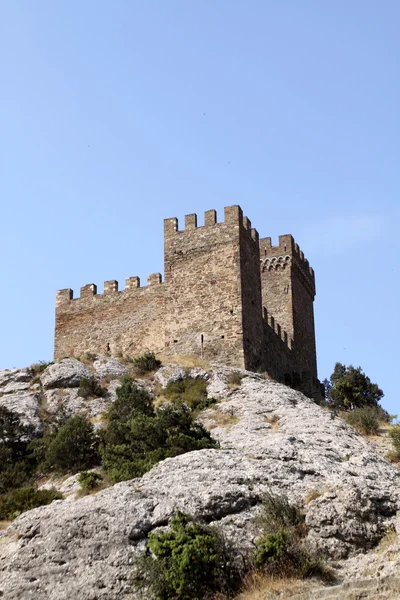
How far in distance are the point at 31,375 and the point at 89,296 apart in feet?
19.6

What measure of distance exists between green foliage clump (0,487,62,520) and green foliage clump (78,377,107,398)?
808cm

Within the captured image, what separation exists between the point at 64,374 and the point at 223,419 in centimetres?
844

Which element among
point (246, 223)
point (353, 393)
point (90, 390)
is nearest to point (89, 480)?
point (90, 390)

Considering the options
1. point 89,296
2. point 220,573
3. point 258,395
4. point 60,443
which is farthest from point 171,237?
point 220,573

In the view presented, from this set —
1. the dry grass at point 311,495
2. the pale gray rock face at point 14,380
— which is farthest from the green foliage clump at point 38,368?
the dry grass at point 311,495

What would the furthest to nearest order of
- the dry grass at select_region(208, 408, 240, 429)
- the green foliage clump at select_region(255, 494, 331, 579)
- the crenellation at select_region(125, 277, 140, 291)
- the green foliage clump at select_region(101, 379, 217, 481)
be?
the crenellation at select_region(125, 277, 140, 291), the dry grass at select_region(208, 408, 240, 429), the green foliage clump at select_region(101, 379, 217, 481), the green foliage clump at select_region(255, 494, 331, 579)

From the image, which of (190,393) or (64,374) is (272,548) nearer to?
(190,393)

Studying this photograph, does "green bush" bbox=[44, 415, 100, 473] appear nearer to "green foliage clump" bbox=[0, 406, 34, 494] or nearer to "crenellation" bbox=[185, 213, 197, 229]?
"green foliage clump" bbox=[0, 406, 34, 494]

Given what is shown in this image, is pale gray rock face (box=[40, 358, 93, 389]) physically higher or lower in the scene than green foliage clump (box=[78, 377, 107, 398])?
higher

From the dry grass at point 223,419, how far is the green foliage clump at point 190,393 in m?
0.97

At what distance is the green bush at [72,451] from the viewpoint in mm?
24781

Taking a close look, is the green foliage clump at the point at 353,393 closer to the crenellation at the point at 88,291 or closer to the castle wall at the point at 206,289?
the castle wall at the point at 206,289

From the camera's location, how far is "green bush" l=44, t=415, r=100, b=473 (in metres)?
24.8

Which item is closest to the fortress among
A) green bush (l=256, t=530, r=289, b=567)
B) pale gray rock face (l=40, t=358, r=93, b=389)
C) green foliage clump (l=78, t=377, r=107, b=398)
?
pale gray rock face (l=40, t=358, r=93, b=389)
